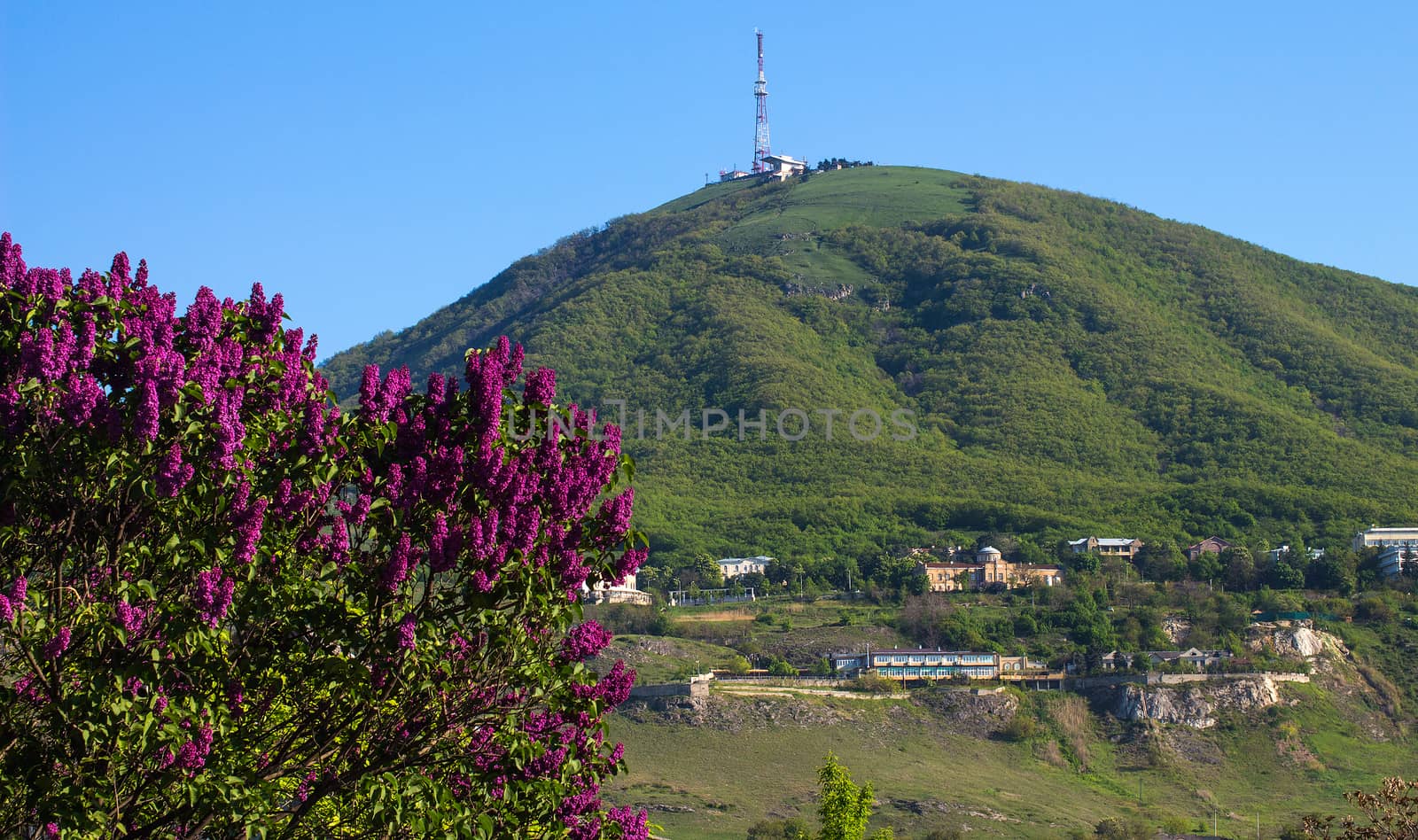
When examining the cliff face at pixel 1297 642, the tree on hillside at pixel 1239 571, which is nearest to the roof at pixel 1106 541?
the tree on hillside at pixel 1239 571

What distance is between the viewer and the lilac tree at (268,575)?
928 cm

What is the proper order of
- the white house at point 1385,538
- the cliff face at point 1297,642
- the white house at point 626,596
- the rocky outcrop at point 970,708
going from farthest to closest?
1. the white house at point 1385,538
2. the white house at point 626,596
3. the cliff face at point 1297,642
4. the rocky outcrop at point 970,708

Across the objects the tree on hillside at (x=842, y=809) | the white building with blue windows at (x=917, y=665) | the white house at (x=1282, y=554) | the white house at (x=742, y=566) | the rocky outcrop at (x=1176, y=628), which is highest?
the white house at (x=1282, y=554)

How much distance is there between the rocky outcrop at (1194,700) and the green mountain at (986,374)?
2780cm

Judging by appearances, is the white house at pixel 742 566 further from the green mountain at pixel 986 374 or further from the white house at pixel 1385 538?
the white house at pixel 1385 538

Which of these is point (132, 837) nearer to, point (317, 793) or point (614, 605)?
point (317, 793)

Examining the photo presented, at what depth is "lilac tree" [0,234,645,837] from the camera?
9.28m

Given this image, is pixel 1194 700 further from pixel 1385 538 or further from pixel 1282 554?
pixel 1385 538

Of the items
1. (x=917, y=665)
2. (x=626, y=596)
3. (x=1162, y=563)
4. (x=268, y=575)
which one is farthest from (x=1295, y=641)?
(x=268, y=575)

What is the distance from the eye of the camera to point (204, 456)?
31.3 ft

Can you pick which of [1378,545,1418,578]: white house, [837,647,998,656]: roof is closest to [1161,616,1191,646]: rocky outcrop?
[837,647,998,656]: roof

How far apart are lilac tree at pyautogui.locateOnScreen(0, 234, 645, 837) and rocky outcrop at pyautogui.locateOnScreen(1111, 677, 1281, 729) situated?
269 feet

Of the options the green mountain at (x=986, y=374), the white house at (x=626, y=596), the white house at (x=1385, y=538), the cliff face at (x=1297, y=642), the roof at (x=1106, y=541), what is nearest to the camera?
the cliff face at (x=1297, y=642)

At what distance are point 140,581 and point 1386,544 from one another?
113034mm
